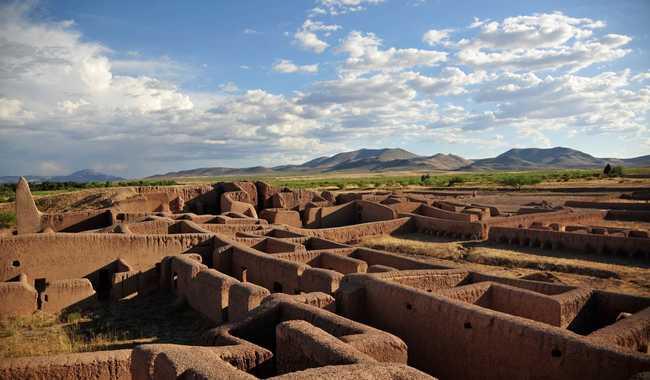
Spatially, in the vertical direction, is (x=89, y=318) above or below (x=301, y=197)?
below

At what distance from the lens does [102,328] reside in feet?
33.8

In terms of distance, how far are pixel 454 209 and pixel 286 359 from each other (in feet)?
82.4

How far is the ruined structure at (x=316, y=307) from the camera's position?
5641 mm

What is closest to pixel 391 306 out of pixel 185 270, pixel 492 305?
pixel 492 305

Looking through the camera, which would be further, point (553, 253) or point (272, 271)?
point (553, 253)

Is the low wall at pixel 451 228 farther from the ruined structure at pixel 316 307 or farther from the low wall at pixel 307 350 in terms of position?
the low wall at pixel 307 350

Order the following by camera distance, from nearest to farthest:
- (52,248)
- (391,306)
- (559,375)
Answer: (559,375)
(391,306)
(52,248)

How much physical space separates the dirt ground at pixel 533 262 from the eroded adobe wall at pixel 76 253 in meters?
10.5

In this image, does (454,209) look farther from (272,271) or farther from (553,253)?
(272,271)

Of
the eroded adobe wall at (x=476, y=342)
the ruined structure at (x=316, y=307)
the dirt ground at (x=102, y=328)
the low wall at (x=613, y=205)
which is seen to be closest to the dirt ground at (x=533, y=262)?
the ruined structure at (x=316, y=307)

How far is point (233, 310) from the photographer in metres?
9.24

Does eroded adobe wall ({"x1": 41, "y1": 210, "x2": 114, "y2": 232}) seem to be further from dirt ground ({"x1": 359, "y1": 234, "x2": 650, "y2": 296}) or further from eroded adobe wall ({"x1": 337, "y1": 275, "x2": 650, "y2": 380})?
eroded adobe wall ({"x1": 337, "y1": 275, "x2": 650, "y2": 380})

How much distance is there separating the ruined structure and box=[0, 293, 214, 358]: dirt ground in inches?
15.5

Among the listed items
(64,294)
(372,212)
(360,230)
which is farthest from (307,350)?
(372,212)
